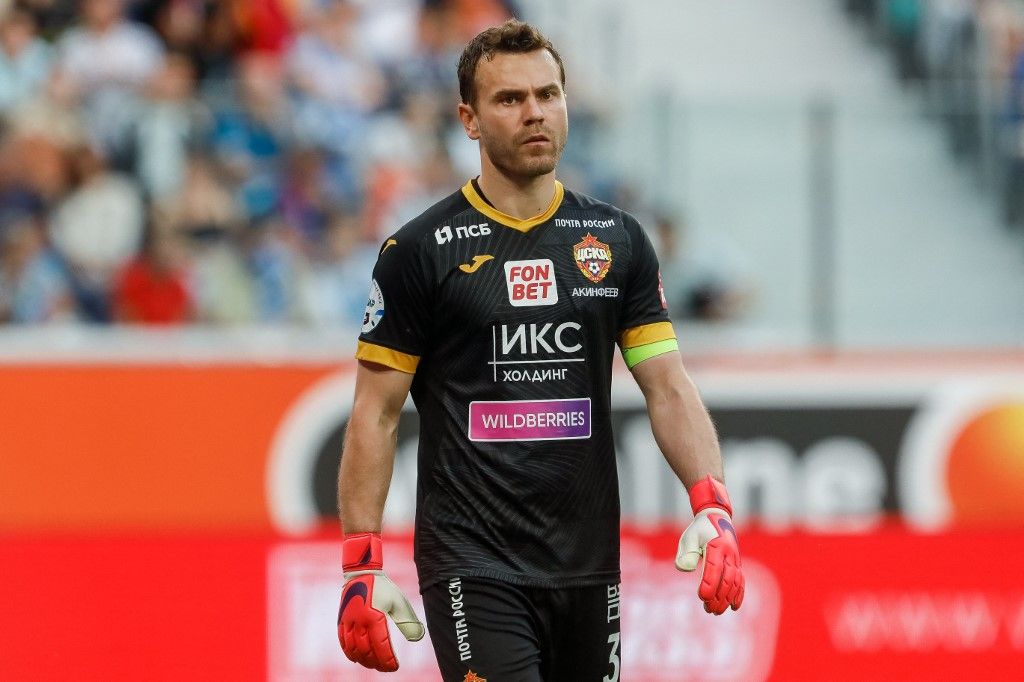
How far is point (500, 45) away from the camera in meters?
4.37

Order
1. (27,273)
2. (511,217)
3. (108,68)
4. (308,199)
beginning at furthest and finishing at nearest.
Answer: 1. (108,68)
2. (308,199)
3. (27,273)
4. (511,217)

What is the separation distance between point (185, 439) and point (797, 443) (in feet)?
11.5

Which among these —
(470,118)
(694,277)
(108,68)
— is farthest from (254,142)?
(470,118)

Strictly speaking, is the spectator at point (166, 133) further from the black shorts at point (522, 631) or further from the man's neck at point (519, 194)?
the black shorts at point (522, 631)

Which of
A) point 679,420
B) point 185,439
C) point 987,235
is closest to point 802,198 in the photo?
point 987,235

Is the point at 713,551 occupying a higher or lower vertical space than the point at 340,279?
lower

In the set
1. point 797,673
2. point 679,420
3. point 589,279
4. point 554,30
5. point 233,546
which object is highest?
point 554,30

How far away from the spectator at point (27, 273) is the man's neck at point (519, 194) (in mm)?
5421

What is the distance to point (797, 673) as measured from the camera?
262 inches

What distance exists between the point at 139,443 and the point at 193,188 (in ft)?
4.85

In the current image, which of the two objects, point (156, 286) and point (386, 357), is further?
point (156, 286)

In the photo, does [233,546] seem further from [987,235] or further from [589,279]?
[987,235]

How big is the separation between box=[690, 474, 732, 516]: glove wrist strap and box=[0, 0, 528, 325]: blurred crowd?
522 cm

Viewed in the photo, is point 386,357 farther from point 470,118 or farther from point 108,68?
point 108,68
